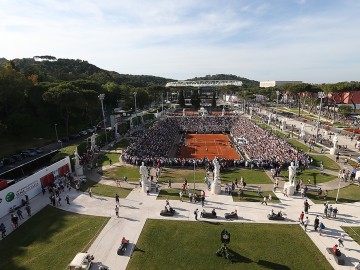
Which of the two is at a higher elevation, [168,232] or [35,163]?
[35,163]

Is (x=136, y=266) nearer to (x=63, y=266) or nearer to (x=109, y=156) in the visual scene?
(x=63, y=266)

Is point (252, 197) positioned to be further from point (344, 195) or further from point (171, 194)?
point (344, 195)

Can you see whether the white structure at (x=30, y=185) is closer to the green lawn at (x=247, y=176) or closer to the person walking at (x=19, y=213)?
the person walking at (x=19, y=213)

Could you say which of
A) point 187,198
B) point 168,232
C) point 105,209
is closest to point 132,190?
point 105,209

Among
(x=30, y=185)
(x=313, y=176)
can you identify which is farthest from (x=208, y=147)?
(x=30, y=185)

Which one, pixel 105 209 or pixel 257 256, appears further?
pixel 105 209

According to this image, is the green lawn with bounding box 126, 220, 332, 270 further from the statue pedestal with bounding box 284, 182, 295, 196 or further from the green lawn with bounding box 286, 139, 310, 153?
the green lawn with bounding box 286, 139, 310, 153

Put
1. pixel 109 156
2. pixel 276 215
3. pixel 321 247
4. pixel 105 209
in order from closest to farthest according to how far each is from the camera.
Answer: pixel 321 247
pixel 276 215
pixel 105 209
pixel 109 156
